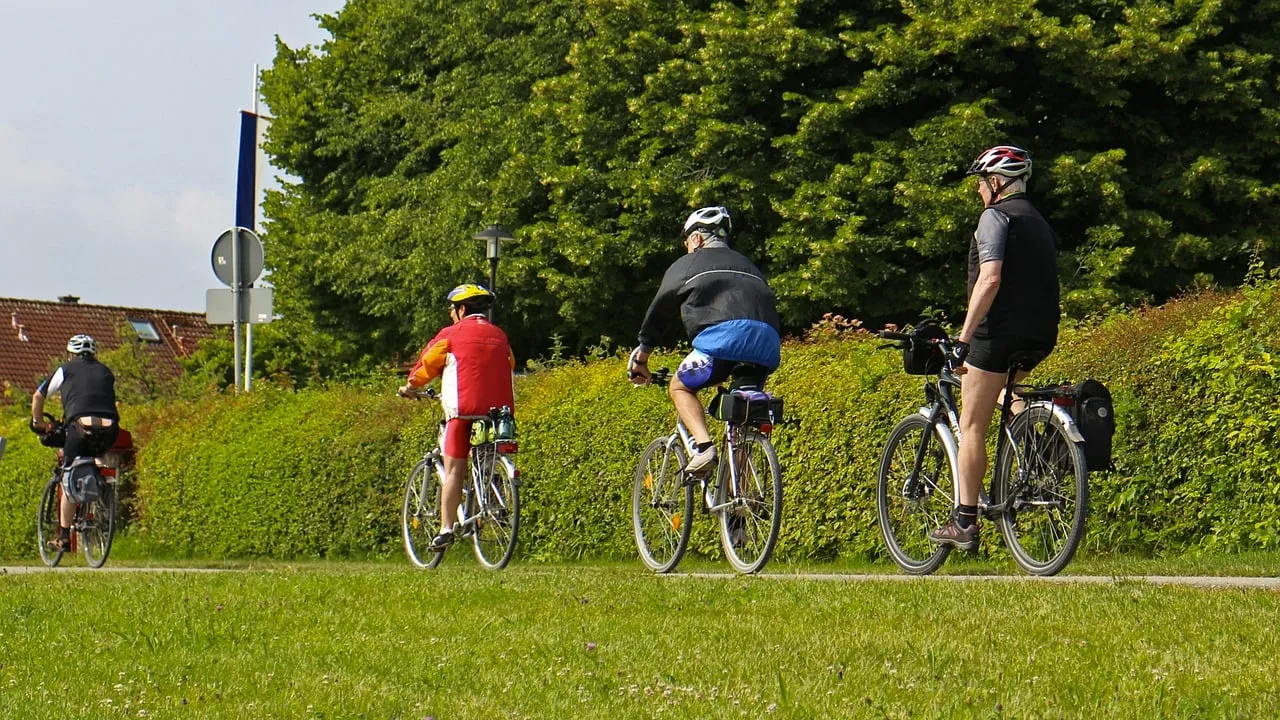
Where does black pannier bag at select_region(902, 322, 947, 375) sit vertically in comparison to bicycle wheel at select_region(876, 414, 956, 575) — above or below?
above

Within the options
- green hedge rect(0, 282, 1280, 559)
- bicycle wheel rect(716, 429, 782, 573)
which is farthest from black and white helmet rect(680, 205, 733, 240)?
green hedge rect(0, 282, 1280, 559)

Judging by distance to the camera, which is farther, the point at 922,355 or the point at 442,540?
the point at 442,540

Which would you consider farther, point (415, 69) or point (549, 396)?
point (415, 69)

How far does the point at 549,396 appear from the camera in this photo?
15.0 meters

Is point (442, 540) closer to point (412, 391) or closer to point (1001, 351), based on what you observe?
point (412, 391)

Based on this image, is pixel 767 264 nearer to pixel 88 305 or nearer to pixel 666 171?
pixel 666 171

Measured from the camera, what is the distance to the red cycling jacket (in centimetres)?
1115

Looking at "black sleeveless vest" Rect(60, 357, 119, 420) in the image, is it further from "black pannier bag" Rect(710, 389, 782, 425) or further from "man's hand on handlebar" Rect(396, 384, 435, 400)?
"black pannier bag" Rect(710, 389, 782, 425)

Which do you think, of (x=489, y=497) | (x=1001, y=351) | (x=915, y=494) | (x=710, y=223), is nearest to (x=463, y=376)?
(x=489, y=497)

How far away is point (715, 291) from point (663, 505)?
1.45m

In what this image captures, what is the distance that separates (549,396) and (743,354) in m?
6.13

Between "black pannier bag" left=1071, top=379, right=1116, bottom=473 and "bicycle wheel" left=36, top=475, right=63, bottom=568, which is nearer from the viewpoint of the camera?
"black pannier bag" left=1071, top=379, right=1116, bottom=473

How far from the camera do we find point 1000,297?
7.89 meters

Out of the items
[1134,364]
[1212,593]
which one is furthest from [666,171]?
[1212,593]
